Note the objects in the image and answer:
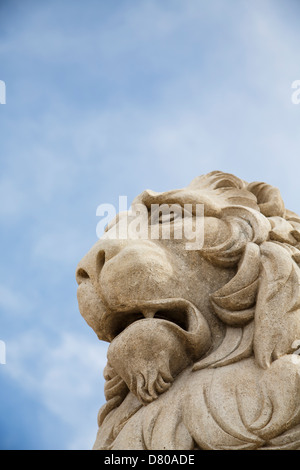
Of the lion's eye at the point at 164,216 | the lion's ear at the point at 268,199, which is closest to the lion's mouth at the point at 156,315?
the lion's eye at the point at 164,216

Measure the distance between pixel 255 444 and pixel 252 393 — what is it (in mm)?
300

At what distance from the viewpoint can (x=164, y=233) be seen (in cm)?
449

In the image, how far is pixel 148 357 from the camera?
392 cm

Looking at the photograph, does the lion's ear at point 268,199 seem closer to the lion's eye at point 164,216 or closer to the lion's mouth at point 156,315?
the lion's eye at point 164,216

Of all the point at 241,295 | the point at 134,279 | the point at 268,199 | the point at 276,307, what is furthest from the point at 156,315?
the point at 268,199

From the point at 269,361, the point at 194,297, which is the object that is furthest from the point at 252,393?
the point at 194,297

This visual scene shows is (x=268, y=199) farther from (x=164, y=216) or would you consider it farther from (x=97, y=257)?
(x=97, y=257)

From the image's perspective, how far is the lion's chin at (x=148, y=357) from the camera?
3.90 meters

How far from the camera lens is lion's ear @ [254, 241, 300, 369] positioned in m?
3.84

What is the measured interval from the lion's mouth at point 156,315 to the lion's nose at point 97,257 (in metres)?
0.29

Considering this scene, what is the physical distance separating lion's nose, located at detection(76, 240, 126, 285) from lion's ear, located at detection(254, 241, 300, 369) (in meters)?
0.97

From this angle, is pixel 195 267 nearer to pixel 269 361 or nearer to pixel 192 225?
pixel 192 225

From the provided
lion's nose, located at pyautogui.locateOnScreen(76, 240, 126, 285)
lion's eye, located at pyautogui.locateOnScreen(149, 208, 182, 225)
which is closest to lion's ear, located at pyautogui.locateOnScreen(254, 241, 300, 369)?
lion's eye, located at pyautogui.locateOnScreen(149, 208, 182, 225)

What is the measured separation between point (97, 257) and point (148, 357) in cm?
80
